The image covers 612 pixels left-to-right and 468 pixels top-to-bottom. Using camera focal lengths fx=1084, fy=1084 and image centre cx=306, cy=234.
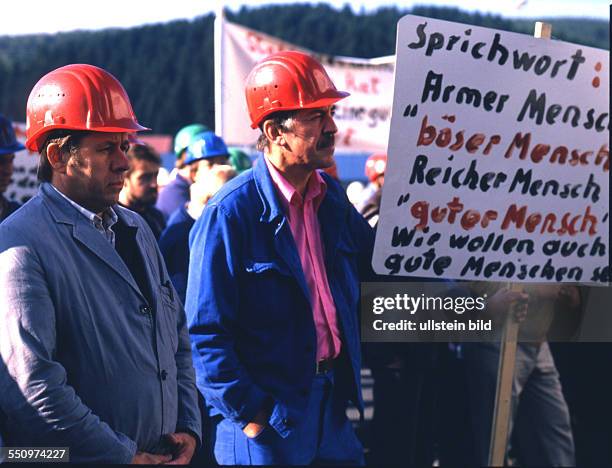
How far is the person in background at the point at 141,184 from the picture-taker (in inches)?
225

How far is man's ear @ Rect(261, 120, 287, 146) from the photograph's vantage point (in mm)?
3381

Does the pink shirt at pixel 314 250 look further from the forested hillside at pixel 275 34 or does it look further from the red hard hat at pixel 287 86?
the forested hillside at pixel 275 34

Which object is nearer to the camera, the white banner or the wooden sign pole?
the wooden sign pole

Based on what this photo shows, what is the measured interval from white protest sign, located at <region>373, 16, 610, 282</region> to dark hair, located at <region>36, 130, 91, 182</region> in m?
1.37

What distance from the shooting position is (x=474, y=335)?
4.29m

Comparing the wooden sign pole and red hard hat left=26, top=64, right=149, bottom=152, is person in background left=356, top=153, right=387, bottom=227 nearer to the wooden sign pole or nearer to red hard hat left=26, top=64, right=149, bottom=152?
the wooden sign pole

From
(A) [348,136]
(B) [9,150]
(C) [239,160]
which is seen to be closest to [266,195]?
(B) [9,150]

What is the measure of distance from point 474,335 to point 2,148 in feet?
7.25

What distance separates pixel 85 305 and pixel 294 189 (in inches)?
40.7

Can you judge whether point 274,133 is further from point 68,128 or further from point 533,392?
point 533,392

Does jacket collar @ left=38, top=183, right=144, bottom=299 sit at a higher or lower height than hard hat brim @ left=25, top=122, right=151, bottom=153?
lower

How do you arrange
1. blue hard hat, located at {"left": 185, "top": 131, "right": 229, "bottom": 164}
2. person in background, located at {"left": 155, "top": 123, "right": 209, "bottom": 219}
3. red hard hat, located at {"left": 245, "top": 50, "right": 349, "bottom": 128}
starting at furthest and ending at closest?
person in background, located at {"left": 155, "top": 123, "right": 209, "bottom": 219}, blue hard hat, located at {"left": 185, "top": 131, "right": 229, "bottom": 164}, red hard hat, located at {"left": 245, "top": 50, "right": 349, "bottom": 128}

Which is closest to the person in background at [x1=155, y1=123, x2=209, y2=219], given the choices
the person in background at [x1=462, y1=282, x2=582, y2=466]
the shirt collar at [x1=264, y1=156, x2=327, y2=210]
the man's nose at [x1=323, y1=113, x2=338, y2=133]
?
the person in background at [x1=462, y1=282, x2=582, y2=466]

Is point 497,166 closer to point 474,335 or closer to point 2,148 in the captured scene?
point 474,335
